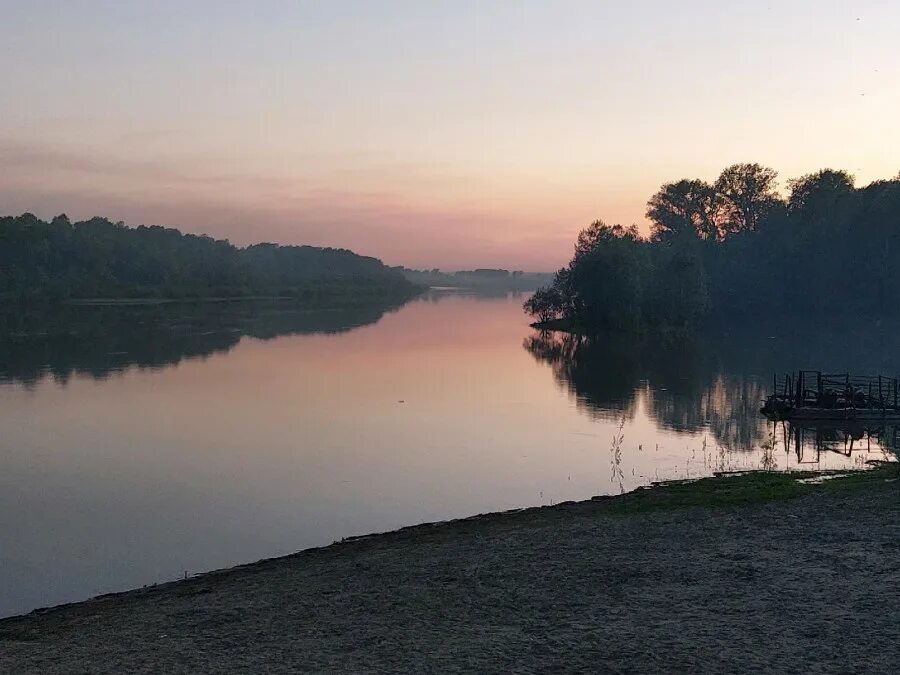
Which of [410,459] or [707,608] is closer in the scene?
[707,608]

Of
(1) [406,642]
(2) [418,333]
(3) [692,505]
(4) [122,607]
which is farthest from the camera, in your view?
(2) [418,333]

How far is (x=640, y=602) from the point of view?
1280 cm

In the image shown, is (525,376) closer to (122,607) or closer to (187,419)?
(187,419)

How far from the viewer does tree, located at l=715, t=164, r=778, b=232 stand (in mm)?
143750

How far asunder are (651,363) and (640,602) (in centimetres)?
5659

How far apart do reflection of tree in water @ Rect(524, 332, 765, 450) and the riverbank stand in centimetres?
1747

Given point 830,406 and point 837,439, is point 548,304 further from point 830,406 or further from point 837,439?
point 837,439

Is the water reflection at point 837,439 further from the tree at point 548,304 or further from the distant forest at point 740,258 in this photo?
the tree at point 548,304

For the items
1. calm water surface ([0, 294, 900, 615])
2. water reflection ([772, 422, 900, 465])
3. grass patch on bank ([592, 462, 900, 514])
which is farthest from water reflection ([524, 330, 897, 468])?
grass patch on bank ([592, 462, 900, 514])

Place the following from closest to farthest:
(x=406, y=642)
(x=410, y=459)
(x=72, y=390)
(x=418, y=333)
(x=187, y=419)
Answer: (x=406, y=642)
(x=410, y=459)
(x=187, y=419)
(x=72, y=390)
(x=418, y=333)

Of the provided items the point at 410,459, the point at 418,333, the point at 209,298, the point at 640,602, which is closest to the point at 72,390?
the point at 410,459

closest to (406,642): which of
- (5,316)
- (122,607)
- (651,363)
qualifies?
(122,607)

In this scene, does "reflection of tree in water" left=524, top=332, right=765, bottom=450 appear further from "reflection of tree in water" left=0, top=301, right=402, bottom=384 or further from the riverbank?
"reflection of tree in water" left=0, top=301, right=402, bottom=384

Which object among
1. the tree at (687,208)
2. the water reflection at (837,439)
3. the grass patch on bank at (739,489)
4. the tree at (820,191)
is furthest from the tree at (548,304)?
the grass patch on bank at (739,489)
